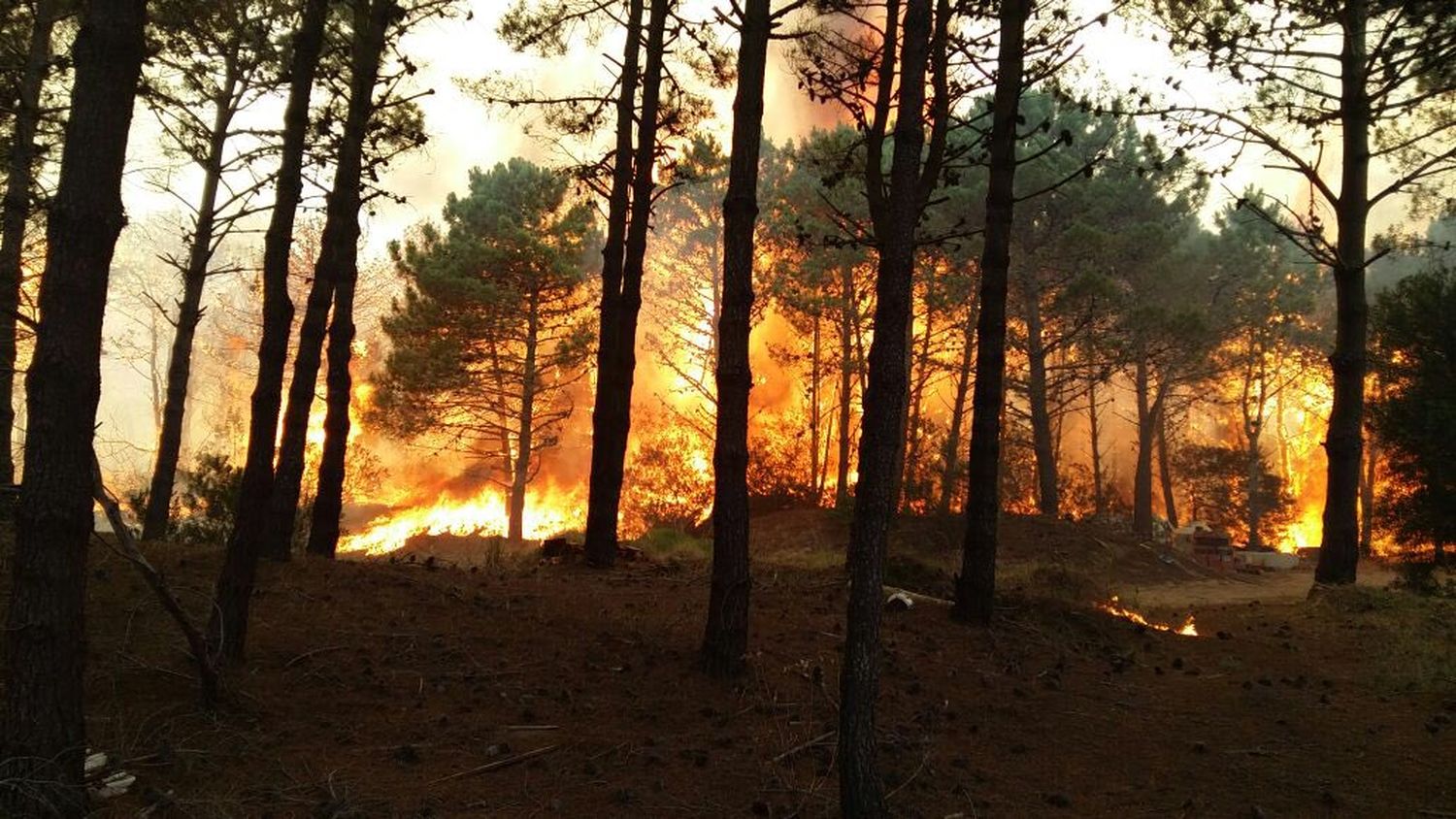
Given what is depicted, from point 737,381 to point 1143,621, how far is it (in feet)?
25.9

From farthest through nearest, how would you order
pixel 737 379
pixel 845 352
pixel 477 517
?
pixel 477 517 → pixel 845 352 → pixel 737 379

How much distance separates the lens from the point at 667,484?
27469 mm

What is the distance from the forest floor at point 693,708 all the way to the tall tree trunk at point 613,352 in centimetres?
159

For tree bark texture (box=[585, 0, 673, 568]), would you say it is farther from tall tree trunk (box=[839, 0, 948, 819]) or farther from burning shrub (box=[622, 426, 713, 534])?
burning shrub (box=[622, 426, 713, 534])

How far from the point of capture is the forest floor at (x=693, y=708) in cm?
427

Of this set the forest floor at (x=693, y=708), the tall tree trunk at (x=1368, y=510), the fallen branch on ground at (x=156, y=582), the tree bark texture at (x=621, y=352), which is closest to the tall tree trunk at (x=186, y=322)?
the forest floor at (x=693, y=708)

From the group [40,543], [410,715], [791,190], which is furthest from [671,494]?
[40,543]

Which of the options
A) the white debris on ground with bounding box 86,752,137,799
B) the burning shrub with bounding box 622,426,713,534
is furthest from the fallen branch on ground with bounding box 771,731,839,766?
the burning shrub with bounding box 622,426,713,534

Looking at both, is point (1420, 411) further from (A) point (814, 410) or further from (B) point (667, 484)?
(B) point (667, 484)

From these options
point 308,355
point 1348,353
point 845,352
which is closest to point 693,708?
point 308,355

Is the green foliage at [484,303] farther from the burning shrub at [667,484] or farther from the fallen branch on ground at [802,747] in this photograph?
the fallen branch on ground at [802,747]

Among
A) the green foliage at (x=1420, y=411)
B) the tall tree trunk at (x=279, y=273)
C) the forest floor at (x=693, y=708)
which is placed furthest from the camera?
the green foliage at (x=1420, y=411)

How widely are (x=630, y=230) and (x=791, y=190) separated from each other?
56.0ft

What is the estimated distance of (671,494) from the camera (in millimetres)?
27469
